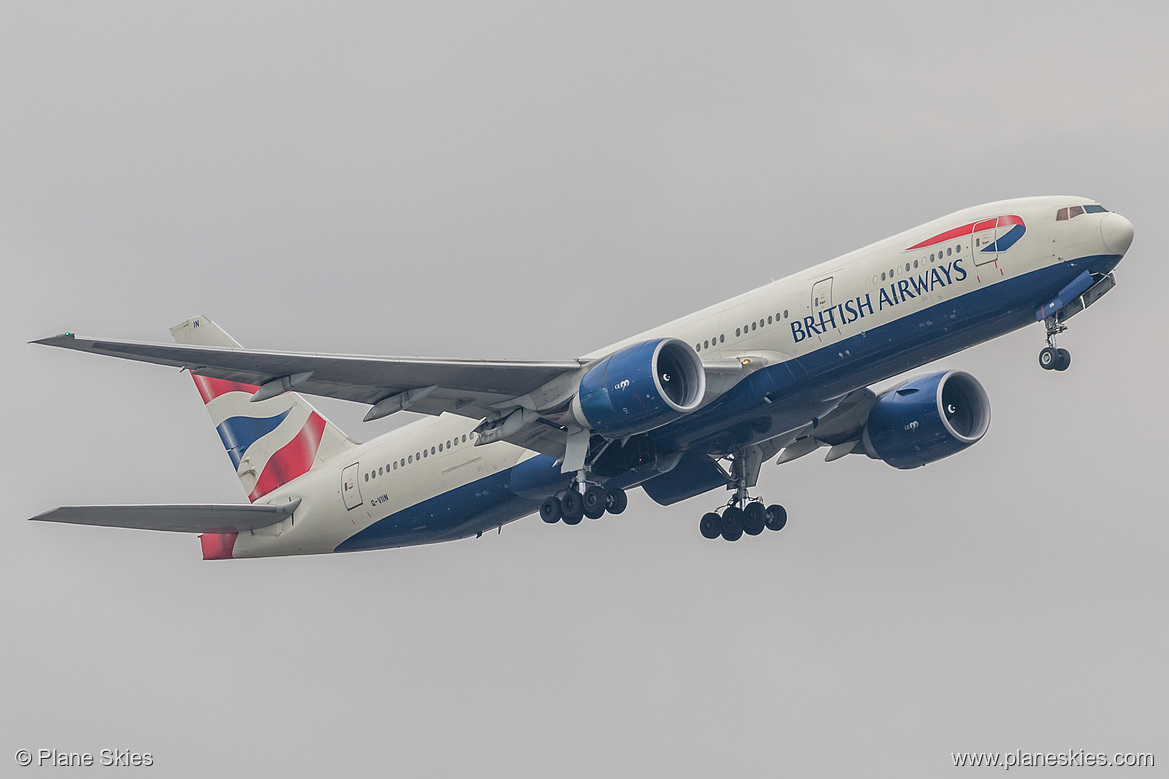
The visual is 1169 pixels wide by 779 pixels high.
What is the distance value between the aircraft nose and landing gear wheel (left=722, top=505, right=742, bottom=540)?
510 inches

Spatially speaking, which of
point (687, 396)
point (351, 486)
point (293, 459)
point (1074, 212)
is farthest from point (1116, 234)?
point (293, 459)

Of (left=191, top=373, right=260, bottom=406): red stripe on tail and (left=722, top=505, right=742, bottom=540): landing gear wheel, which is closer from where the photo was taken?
(left=722, top=505, right=742, bottom=540): landing gear wheel

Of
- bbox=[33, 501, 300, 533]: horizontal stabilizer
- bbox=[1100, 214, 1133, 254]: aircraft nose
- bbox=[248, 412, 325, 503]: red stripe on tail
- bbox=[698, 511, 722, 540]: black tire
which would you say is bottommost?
bbox=[698, 511, 722, 540]: black tire

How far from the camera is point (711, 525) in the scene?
137 ft

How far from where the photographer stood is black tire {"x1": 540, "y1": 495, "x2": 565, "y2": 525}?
37.1 metres

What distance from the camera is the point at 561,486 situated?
37719 millimetres

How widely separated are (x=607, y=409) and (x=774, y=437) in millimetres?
5782

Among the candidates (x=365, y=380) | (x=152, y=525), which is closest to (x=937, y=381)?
(x=365, y=380)

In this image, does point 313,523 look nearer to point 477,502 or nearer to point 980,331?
point 477,502

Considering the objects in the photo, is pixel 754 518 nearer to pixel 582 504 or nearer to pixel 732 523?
pixel 732 523

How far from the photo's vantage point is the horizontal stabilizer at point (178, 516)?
36.7 m

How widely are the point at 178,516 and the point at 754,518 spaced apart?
14910mm

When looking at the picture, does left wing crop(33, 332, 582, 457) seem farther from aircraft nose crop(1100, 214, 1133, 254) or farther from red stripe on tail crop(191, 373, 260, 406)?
red stripe on tail crop(191, 373, 260, 406)

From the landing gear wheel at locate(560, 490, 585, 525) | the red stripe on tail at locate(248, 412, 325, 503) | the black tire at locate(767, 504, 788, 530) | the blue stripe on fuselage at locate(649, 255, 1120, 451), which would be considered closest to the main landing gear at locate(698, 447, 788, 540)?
the black tire at locate(767, 504, 788, 530)
